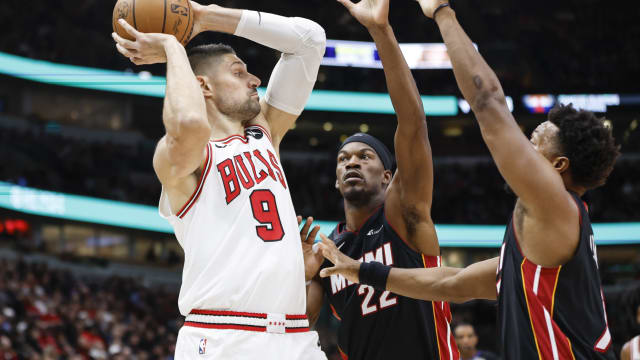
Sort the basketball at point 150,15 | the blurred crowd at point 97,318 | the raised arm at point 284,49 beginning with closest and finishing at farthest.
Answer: the basketball at point 150,15 < the raised arm at point 284,49 < the blurred crowd at point 97,318

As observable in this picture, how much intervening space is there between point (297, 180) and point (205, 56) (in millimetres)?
20360

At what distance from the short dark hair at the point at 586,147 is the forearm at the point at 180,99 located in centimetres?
161

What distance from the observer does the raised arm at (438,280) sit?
3.55 meters

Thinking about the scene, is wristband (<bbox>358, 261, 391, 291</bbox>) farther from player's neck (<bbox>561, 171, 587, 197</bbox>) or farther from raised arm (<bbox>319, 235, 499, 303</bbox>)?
player's neck (<bbox>561, 171, 587, 197</bbox>)

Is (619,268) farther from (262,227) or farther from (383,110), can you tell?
(262,227)

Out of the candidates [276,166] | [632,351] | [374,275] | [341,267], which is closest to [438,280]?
[374,275]

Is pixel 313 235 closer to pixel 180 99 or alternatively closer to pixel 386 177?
pixel 386 177

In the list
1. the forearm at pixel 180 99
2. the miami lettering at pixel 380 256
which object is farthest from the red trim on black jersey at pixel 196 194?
the miami lettering at pixel 380 256

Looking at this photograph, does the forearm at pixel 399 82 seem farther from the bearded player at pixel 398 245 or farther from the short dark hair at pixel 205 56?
the short dark hair at pixel 205 56

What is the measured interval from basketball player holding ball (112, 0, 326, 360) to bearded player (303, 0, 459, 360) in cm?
82

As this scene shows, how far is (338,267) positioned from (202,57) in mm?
1385

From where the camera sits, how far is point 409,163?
4148 millimetres

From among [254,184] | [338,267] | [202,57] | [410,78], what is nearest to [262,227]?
[254,184]

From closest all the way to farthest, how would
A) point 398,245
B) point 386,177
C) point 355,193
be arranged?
point 398,245 → point 355,193 → point 386,177
